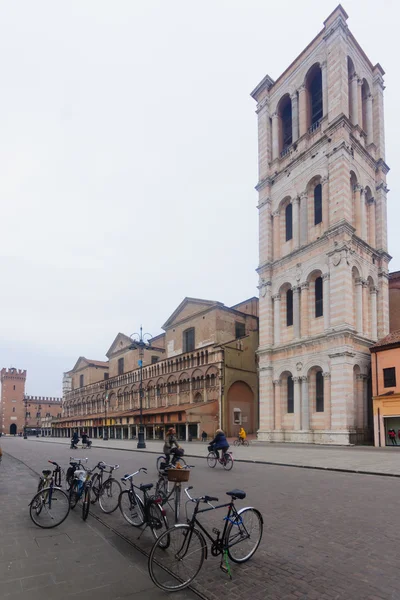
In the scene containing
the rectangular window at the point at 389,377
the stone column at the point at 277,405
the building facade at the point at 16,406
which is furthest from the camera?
the building facade at the point at 16,406

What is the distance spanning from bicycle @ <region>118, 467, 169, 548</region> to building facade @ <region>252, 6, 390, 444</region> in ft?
80.4

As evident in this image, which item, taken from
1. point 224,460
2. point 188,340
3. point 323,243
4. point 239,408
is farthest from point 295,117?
point 224,460

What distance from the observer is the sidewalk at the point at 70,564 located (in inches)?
193

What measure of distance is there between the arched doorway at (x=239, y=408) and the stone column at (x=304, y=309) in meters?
12.9

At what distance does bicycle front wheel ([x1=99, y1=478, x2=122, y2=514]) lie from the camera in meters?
8.83

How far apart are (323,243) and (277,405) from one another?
1364 cm

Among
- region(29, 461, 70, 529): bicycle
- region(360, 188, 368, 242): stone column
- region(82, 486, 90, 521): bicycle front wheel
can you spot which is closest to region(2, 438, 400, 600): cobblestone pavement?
region(82, 486, 90, 521): bicycle front wheel

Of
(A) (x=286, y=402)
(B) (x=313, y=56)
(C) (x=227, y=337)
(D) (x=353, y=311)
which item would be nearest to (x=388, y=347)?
(D) (x=353, y=311)

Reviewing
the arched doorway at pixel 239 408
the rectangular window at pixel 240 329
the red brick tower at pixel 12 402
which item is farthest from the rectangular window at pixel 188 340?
the red brick tower at pixel 12 402

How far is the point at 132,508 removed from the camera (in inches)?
304

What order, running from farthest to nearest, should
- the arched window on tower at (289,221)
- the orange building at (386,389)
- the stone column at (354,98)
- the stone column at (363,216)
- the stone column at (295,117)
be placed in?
the stone column at (295,117), the arched window on tower at (289,221), the stone column at (354,98), the stone column at (363,216), the orange building at (386,389)

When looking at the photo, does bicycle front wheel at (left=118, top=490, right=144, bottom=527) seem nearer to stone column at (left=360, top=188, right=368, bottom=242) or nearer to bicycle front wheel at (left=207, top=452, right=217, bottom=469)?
bicycle front wheel at (left=207, top=452, right=217, bottom=469)

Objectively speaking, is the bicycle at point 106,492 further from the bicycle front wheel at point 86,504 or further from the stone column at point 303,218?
the stone column at point 303,218

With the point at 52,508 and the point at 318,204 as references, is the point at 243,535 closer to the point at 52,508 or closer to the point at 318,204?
the point at 52,508
